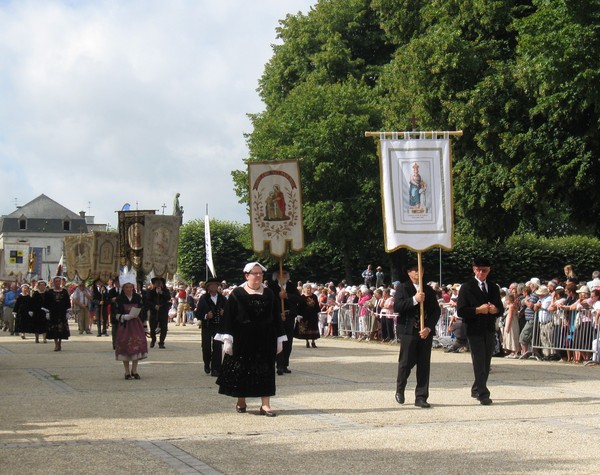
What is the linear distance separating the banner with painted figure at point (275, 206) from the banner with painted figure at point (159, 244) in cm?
1462

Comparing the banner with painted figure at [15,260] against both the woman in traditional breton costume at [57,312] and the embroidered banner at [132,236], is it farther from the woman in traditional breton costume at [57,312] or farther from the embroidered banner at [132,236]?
the woman in traditional breton costume at [57,312]

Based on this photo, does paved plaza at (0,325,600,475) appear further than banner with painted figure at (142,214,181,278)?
No

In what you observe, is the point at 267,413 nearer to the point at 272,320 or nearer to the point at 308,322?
the point at 272,320

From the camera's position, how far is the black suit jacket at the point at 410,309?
13.2 metres

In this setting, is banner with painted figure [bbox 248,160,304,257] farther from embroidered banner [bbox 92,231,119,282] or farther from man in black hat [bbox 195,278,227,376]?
embroidered banner [bbox 92,231,119,282]

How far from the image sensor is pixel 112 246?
133ft

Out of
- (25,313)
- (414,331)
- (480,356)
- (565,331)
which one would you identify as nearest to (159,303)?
(25,313)

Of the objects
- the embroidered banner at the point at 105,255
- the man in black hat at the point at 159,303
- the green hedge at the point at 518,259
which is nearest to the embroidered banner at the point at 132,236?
the embroidered banner at the point at 105,255

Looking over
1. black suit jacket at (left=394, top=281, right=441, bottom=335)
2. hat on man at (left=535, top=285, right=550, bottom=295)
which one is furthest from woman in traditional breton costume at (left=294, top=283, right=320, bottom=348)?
black suit jacket at (left=394, top=281, right=441, bottom=335)

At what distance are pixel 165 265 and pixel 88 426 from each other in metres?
22.8

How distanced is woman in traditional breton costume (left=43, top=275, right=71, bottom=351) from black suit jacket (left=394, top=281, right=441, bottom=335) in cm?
1414

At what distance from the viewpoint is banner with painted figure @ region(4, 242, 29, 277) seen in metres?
51.6

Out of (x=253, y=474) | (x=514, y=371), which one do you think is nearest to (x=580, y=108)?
(x=514, y=371)

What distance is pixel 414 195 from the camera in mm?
14977
